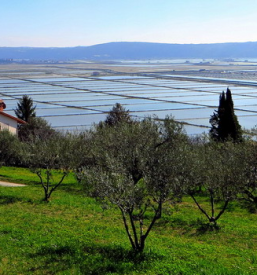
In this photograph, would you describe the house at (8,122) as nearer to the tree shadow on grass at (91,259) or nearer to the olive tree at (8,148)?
the olive tree at (8,148)

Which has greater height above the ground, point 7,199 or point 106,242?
point 106,242

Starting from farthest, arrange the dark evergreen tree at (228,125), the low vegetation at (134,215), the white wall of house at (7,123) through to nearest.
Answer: the white wall of house at (7,123) < the dark evergreen tree at (228,125) < the low vegetation at (134,215)

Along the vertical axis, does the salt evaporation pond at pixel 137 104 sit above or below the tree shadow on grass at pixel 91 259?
below

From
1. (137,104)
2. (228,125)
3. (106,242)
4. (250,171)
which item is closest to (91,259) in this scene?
(106,242)

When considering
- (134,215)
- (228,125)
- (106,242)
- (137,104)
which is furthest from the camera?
(137,104)

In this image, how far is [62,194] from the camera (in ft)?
81.8

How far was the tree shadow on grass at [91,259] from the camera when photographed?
1189cm

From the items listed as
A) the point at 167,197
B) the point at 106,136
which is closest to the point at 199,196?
the point at 106,136

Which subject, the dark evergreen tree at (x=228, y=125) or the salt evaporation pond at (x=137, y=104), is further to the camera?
the salt evaporation pond at (x=137, y=104)

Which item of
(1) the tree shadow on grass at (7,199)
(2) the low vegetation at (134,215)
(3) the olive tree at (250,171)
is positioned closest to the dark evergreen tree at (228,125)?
(2) the low vegetation at (134,215)

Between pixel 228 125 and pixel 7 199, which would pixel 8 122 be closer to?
pixel 228 125

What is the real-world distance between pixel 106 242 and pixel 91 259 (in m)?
2.10

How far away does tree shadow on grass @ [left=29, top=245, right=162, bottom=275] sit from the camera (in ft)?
39.0

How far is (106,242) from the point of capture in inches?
578
